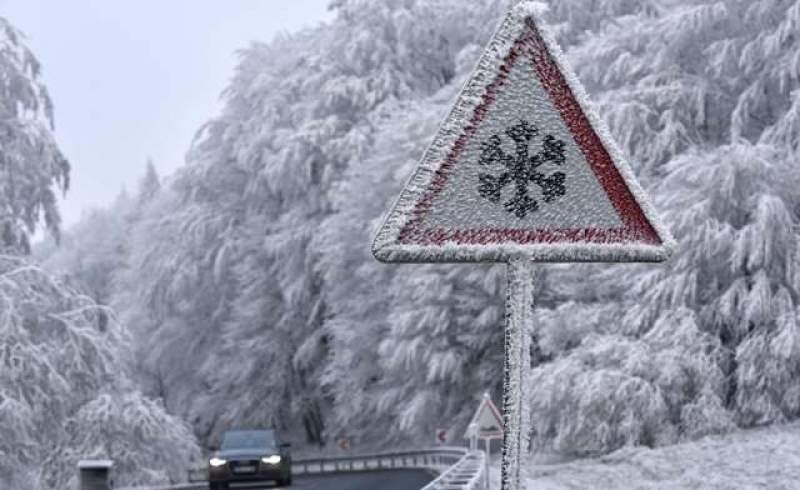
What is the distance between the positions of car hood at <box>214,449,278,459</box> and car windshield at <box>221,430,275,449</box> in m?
0.29

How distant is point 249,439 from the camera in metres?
27.3

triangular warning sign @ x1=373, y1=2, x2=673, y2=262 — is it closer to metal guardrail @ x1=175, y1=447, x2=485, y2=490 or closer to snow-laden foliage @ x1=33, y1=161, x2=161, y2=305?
metal guardrail @ x1=175, y1=447, x2=485, y2=490

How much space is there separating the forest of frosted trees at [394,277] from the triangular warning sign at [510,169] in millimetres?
7865

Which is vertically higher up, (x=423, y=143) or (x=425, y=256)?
(x=423, y=143)

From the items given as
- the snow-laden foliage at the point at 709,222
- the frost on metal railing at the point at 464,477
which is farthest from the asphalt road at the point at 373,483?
the frost on metal railing at the point at 464,477

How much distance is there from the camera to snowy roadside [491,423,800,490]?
19.9 metres

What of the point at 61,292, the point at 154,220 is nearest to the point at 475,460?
the point at 61,292

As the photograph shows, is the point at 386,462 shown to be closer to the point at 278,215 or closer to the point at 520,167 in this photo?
the point at 278,215

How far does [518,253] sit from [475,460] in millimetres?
19378

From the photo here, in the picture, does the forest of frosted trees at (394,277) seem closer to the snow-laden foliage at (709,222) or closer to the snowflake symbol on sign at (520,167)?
the snow-laden foliage at (709,222)

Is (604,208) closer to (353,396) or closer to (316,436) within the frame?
(353,396)

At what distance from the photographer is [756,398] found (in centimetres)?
2620

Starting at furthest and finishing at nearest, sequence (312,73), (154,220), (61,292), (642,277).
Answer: (154,220), (312,73), (642,277), (61,292)

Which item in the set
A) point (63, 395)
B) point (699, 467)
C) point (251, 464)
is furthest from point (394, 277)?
point (699, 467)
